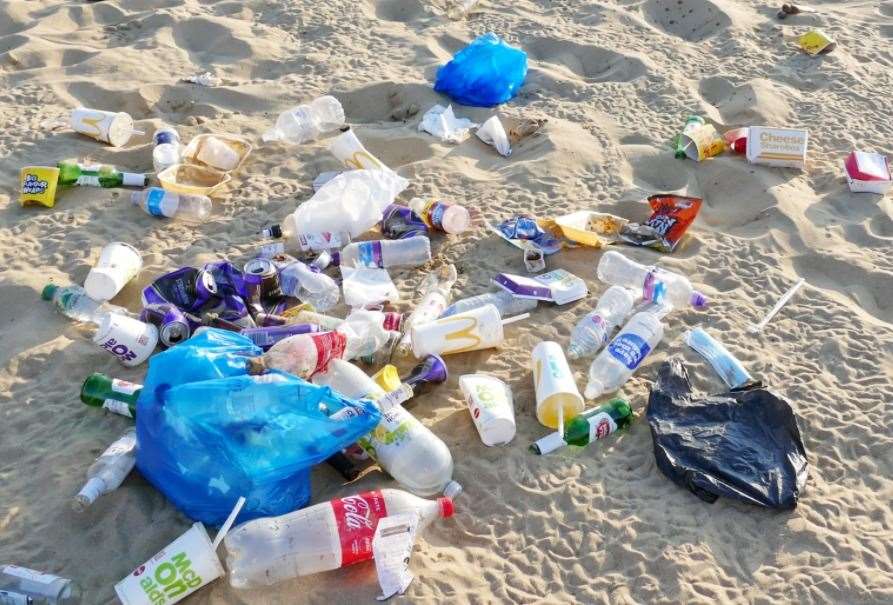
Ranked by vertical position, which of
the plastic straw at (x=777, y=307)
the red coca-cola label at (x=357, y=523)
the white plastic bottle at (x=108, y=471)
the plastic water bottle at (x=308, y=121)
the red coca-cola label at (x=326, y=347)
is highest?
the red coca-cola label at (x=326, y=347)

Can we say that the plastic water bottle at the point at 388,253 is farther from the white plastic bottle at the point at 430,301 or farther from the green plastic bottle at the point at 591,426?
the green plastic bottle at the point at 591,426

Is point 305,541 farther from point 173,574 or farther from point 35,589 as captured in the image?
point 35,589

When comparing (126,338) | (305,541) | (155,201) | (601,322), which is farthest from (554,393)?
(155,201)

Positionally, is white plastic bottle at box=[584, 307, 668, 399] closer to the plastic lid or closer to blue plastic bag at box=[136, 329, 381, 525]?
the plastic lid

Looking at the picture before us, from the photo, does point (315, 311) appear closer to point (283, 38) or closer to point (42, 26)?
point (283, 38)

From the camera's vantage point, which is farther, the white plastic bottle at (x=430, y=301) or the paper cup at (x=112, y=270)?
the paper cup at (x=112, y=270)

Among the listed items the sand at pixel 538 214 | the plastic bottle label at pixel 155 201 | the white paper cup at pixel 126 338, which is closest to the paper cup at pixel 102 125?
the sand at pixel 538 214

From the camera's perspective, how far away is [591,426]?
108 inches

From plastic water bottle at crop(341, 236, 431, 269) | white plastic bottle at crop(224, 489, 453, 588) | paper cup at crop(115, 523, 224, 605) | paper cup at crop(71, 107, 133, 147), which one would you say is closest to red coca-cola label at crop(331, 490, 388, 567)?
white plastic bottle at crop(224, 489, 453, 588)

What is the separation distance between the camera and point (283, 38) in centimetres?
556

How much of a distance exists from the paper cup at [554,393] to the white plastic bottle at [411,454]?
402 mm

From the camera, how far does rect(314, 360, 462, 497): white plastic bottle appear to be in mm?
2561

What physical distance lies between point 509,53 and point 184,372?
10.9 feet

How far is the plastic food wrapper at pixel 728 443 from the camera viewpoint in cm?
257
